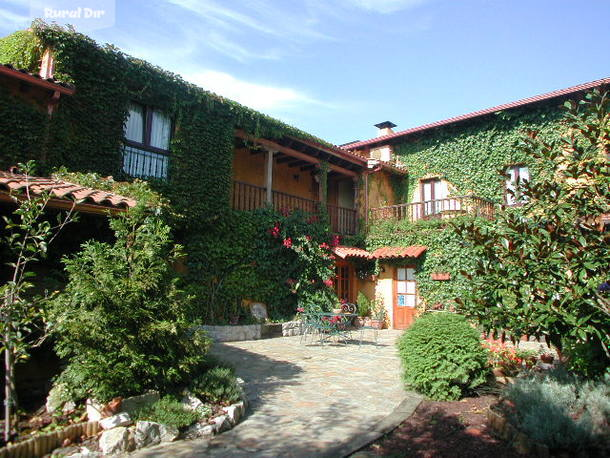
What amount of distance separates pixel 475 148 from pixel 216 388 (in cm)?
1361

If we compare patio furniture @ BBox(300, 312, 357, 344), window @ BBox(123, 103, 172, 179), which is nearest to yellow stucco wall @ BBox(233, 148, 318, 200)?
window @ BBox(123, 103, 172, 179)

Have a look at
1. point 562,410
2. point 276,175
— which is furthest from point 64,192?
point 276,175

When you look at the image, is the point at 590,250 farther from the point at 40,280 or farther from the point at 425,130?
the point at 425,130

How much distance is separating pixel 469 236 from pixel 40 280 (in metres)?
5.47

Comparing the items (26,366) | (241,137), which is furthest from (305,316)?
(26,366)

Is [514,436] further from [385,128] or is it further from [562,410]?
[385,128]

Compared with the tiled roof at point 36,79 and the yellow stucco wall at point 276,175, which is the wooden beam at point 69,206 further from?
the yellow stucco wall at point 276,175

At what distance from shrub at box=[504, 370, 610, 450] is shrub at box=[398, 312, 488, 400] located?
750 millimetres

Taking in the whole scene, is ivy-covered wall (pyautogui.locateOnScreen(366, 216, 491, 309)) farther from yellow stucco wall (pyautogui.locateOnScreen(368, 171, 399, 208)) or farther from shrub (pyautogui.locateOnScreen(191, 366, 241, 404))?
shrub (pyautogui.locateOnScreen(191, 366, 241, 404))

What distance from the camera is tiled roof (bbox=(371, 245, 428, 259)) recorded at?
13.6 m

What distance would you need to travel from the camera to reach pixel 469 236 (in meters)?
4.46

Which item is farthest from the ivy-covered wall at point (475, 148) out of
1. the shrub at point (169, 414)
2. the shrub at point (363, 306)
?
the shrub at point (169, 414)

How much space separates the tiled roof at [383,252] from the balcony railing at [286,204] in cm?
119

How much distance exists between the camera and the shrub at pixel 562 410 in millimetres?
3447
